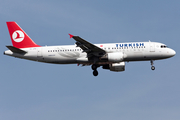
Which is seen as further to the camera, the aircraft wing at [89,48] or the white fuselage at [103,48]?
the white fuselage at [103,48]

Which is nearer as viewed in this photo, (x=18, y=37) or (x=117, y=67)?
(x=117, y=67)

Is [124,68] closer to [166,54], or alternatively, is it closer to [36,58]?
[166,54]

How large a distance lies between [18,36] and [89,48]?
1244 centimetres

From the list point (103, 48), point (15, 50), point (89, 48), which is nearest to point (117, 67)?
point (103, 48)

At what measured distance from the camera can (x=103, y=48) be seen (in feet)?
160

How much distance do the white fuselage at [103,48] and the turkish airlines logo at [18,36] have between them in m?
2.99

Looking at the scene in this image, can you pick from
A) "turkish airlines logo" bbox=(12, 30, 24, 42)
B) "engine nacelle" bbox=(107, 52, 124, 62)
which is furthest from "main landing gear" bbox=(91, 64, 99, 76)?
"turkish airlines logo" bbox=(12, 30, 24, 42)

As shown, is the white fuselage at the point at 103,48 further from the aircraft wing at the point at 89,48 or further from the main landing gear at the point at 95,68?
the main landing gear at the point at 95,68

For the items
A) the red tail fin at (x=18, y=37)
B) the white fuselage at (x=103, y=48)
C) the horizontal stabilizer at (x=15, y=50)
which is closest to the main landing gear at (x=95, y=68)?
the white fuselage at (x=103, y=48)

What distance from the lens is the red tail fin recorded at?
51625mm

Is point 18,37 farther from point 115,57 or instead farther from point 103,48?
point 115,57

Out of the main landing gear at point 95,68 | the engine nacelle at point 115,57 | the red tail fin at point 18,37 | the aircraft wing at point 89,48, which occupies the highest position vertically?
the red tail fin at point 18,37

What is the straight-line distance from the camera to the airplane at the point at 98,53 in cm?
4784

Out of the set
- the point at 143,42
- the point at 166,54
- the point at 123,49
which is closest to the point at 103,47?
the point at 123,49
